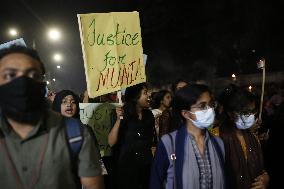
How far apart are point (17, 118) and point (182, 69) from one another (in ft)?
97.6

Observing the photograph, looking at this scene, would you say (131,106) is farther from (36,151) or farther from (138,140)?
(36,151)

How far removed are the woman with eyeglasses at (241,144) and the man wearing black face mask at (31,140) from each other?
177 cm

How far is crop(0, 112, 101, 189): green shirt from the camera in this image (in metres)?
2.09

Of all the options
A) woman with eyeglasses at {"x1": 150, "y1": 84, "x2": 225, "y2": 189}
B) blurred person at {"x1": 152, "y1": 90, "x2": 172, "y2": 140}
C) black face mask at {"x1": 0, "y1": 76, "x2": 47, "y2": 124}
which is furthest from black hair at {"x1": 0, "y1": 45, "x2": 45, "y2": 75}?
blurred person at {"x1": 152, "y1": 90, "x2": 172, "y2": 140}

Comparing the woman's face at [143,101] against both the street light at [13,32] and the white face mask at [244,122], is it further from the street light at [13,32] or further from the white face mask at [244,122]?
the street light at [13,32]

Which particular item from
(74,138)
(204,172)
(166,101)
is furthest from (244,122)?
(166,101)

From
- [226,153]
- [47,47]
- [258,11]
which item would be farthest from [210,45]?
[226,153]

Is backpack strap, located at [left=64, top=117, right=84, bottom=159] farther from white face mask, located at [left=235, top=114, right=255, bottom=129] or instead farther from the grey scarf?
white face mask, located at [left=235, top=114, right=255, bottom=129]

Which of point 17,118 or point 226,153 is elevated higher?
point 17,118

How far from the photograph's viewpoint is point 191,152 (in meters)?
3.35

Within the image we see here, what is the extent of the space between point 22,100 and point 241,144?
7.93ft

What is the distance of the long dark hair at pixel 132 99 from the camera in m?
5.05

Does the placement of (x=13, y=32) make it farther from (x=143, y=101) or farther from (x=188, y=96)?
(x=188, y=96)

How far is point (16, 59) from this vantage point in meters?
2.22
